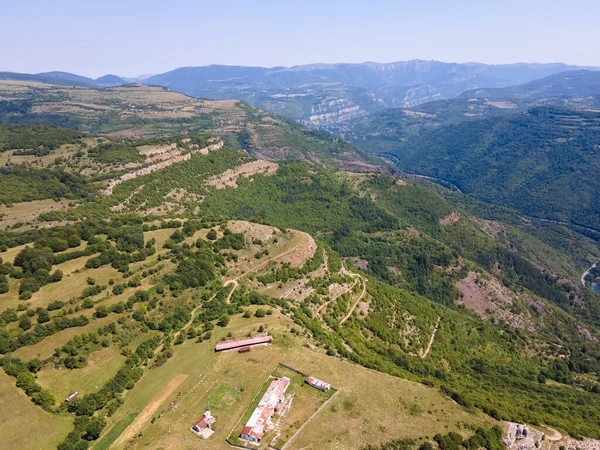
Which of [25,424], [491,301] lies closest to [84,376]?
[25,424]

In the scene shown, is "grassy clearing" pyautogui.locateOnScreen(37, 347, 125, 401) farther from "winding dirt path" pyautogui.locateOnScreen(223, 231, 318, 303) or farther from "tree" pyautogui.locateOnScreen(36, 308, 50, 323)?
"winding dirt path" pyautogui.locateOnScreen(223, 231, 318, 303)

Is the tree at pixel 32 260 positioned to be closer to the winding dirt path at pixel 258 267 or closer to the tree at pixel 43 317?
the tree at pixel 43 317

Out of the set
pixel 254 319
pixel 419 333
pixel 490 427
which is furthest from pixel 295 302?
pixel 490 427

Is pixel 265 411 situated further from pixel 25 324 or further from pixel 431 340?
pixel 431 340

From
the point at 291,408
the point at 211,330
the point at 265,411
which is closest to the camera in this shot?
the point at 265,411

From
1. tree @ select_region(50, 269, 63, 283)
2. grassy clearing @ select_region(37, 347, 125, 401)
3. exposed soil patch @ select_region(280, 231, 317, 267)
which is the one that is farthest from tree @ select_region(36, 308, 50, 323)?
exposed soil patch @ select_region(280, 231, 317, 267)

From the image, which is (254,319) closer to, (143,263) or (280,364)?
(280,364)
